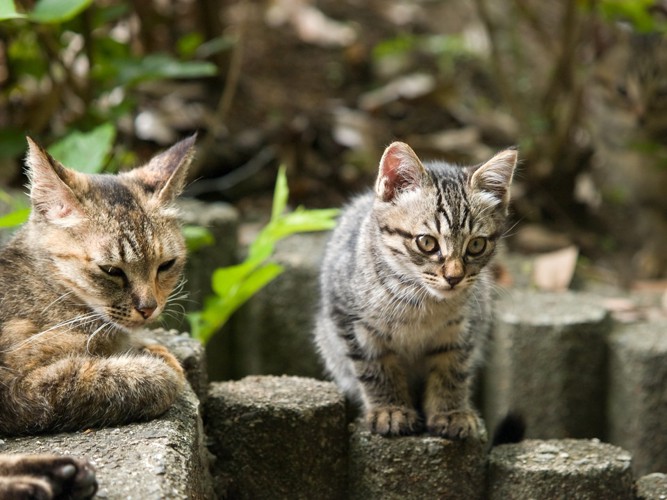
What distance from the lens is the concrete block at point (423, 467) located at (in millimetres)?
3355

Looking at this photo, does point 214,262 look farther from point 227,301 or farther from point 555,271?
point 555,271

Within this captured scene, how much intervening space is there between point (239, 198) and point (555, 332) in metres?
2.75

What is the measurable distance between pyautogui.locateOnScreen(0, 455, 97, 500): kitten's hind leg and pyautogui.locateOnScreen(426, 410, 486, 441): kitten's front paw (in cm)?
147

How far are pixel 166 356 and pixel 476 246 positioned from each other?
121 cm

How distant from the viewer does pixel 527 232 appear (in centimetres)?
665

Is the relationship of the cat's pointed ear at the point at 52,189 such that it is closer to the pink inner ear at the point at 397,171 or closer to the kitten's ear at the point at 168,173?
the kitten's ear at the point at 168,173

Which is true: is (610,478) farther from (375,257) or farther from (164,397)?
(164,397)

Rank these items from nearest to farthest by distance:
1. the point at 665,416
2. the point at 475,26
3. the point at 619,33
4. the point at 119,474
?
the point at 119,474 → the point at 665,416 → the point at 619,33 → the point at 475,26

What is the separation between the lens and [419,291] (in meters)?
3.40

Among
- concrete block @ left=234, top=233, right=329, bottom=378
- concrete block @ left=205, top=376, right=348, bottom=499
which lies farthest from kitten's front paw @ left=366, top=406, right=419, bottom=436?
concrete block @ left=234, top=233, right=329, bottom=378

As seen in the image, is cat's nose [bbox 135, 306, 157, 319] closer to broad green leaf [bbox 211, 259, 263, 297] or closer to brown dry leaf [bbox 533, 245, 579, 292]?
broad green leaf [bbox 211, 259, 263, 297]

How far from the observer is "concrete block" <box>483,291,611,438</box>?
15.6 ft

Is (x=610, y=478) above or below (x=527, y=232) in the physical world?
below

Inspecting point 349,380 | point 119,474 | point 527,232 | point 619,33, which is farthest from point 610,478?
point 619,33
